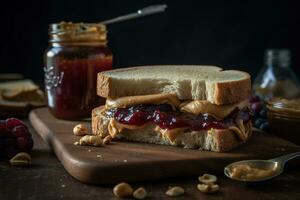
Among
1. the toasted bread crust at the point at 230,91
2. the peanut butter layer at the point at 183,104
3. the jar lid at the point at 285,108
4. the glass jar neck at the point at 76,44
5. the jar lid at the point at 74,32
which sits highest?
the jar lid at the point at 74,32

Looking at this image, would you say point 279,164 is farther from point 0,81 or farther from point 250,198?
point 0,81

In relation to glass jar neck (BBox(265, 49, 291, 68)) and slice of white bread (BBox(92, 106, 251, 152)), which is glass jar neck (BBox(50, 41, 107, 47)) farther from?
A: glass jar neck (BBox(265, 49, 291, 68))

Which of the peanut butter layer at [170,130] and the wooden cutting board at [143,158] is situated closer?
the wooden cutting board at [143,158]

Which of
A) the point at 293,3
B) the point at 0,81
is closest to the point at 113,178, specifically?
the point at 0,81

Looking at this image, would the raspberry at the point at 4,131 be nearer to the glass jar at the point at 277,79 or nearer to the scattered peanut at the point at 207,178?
the scattered peanut at the point at 207,178

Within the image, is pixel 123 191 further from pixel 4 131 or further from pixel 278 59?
pixel 278 59

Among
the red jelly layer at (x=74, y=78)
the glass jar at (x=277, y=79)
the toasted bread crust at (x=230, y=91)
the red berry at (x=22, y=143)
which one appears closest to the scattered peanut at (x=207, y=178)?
the toasted bread crust at (x=230, y=91)

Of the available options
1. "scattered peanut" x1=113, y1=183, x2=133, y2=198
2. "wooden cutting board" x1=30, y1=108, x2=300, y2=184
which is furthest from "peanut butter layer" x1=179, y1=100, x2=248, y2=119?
"scattered peanut" x1=113, y1=183, x2=133, y2=198
